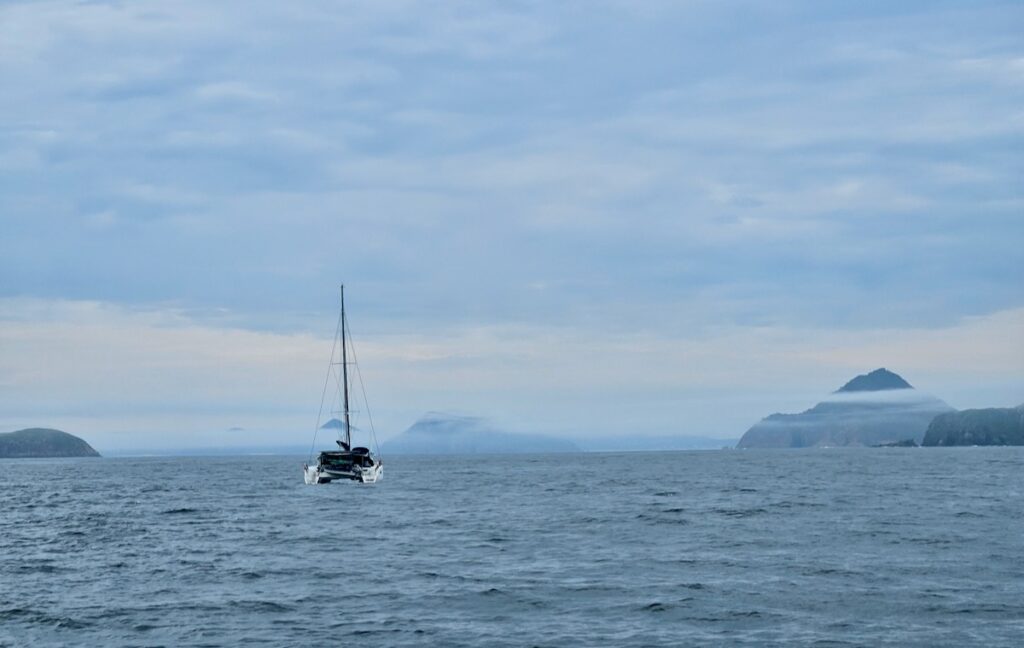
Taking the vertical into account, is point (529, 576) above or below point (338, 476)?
below

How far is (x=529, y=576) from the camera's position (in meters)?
39.5

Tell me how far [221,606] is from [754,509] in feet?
143

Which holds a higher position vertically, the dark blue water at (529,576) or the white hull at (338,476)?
the white hull at (338,476)

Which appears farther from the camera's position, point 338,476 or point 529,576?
point 338,476

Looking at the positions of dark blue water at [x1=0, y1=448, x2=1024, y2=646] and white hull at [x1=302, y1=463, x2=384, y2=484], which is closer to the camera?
dark blue water at [x1=0, y1=448, x2=1024, y2=646]

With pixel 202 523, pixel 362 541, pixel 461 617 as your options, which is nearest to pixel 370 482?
pixel 202 523

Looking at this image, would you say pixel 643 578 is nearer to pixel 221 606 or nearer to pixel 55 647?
pixel 221 606

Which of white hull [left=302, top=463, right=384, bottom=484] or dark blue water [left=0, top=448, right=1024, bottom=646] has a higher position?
white hull [left=302, top=463, right=384, bottom=484]

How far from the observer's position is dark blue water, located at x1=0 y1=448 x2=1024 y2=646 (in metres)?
29.8

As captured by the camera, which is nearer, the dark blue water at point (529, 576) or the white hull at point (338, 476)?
the dark blue water at point (529, 576)

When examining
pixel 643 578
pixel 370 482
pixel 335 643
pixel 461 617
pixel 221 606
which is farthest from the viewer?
pixel 370 482

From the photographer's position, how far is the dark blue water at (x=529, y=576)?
29.8m

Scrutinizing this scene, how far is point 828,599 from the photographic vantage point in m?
33.6

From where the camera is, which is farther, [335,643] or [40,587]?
[40,587]
